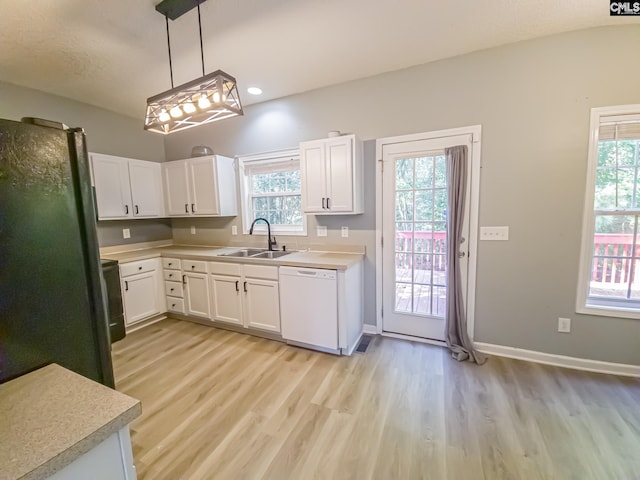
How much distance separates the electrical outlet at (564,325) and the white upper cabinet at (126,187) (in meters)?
4.73

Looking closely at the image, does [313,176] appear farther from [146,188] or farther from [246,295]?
[146,188]

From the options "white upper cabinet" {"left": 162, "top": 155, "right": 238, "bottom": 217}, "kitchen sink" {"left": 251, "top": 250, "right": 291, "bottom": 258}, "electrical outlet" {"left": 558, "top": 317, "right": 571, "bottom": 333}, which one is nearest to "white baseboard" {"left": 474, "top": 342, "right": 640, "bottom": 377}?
"electrical outlet" {"left": 558, "top": 317, "right": 571, "bottom": 333}

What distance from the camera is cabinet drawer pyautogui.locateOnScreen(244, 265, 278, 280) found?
2822 mm

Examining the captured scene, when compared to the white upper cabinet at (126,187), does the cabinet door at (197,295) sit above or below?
below

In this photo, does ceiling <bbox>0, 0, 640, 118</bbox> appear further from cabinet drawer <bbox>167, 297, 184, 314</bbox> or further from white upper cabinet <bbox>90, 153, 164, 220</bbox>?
cabinet drawer <bbox>167, 297, 184, 314</bbox>

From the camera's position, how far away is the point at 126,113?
366 centimetres

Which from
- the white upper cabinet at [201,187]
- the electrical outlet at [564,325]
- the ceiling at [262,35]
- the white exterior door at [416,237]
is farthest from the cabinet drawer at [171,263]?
the electrical outlet at [564,325]

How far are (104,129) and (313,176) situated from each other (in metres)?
2.84

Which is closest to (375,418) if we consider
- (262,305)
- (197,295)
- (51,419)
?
(262,305)

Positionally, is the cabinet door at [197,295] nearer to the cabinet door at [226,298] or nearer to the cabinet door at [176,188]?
the cabinet door at [226,298]

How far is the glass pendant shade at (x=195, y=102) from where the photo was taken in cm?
175

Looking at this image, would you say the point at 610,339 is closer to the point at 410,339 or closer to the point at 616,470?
the point at 616,470

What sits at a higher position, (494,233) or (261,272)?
(494,233)

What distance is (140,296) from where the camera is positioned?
3281 mm
